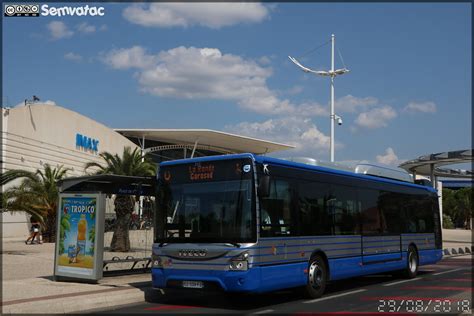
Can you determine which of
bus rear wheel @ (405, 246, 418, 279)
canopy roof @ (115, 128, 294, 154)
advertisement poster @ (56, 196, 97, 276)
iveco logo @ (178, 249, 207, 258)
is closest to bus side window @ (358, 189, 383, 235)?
bus rear wheel @ (405, 246, 418, 279)

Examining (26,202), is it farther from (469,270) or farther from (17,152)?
(469,270)

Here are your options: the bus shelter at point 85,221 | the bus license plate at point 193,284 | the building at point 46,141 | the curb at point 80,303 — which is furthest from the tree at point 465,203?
the bus license plate at point 193,284

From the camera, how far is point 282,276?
11.2 metres

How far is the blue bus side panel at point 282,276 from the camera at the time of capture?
10.7 meters

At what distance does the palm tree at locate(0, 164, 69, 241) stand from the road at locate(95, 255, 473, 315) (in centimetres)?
1246

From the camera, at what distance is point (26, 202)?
1018 inches

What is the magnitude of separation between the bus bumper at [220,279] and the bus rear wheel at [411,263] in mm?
8189

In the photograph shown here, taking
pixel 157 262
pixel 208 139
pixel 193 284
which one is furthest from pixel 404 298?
pixel 208 139

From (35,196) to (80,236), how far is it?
15598 mm

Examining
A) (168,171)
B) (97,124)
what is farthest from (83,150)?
(168,171)

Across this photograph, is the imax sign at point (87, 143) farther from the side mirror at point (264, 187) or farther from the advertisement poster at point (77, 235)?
the side mirror at point (264, 187)

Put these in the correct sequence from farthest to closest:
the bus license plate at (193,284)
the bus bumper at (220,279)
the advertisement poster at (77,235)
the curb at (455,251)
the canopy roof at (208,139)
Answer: the canopy roof at (208,139), the curb at (455,251), the advertisement poster at (77,235), the bus license plate at (193,284), the bus bumper at (220,279)

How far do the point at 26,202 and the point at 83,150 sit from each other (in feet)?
74.4
